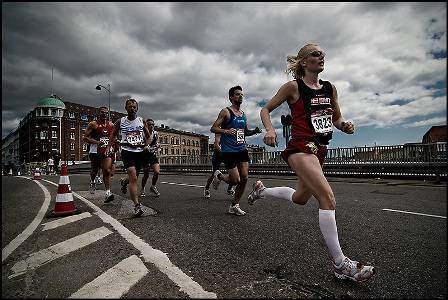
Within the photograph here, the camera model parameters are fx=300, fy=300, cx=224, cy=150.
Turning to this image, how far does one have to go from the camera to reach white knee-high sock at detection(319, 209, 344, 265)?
252 centimetres

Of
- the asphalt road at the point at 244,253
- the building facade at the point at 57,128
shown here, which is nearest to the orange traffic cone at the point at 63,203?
the asphalt road at the point at 244,253

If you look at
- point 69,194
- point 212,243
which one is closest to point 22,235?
point 69,194

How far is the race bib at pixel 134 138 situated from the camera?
5.62m

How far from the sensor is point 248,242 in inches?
133

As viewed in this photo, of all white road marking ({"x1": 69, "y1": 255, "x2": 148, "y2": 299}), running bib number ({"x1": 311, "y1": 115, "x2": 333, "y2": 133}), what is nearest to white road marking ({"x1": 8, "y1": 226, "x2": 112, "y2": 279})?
white road marking ({"x1": 69, "y1": 255, "x2": 148, "y2": 299})

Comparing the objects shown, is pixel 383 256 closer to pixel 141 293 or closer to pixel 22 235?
pixel 141 293

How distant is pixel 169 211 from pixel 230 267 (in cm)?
300

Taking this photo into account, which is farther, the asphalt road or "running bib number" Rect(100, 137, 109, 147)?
"running bib number" Rect(100, 137, 109, 147)

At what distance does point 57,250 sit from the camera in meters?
3.24

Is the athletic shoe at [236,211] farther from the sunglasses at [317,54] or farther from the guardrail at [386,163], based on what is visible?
the guardrail at [386,163]

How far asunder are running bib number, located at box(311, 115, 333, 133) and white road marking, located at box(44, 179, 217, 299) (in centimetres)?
180

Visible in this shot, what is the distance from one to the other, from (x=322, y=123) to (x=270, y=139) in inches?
22.8

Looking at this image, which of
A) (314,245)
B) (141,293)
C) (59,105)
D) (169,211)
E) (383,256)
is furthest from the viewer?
(59,105)

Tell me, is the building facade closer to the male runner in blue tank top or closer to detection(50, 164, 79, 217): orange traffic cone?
detection(50, 164, 79, 217): orange traffic cone
